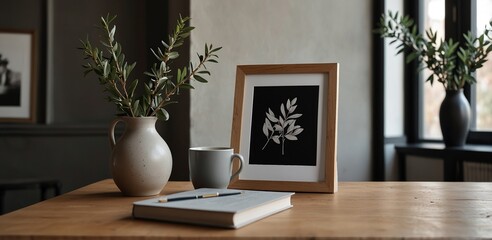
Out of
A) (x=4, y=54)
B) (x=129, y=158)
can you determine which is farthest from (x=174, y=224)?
(x=4, y=54)

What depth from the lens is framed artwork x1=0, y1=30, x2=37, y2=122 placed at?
2.98 metres

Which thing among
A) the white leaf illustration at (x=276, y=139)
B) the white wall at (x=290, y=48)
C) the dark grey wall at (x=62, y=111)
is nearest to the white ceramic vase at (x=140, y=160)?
the white leaf illustration at (x=276, y=139)

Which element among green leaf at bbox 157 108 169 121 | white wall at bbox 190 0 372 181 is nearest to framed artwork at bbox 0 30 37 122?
white wall at bbox 190 0 372 181

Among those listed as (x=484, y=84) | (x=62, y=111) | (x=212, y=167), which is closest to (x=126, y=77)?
(x=212, y=167)

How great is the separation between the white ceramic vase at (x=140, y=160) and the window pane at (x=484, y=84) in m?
1.96

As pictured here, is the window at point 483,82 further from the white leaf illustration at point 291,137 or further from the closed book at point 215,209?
the closed book at point 215,209

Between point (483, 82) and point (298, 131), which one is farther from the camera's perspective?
point (483, 82)

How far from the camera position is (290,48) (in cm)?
277

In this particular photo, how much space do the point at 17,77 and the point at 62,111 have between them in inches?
13.0

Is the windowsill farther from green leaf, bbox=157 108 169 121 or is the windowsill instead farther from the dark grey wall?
green leaf, bbox=157 108 169 121

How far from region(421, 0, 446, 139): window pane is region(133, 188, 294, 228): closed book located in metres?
2.17

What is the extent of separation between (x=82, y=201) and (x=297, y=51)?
1.93 m

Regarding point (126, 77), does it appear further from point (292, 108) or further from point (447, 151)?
point (447, 151)

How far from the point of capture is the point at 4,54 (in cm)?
299
